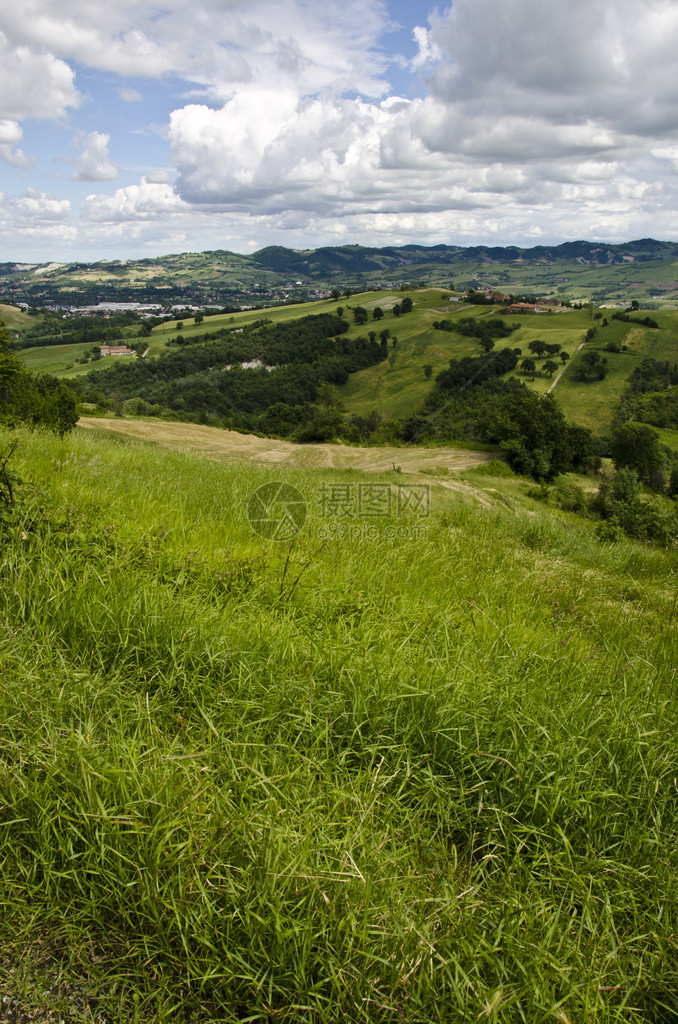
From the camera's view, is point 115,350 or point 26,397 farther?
point 115,350

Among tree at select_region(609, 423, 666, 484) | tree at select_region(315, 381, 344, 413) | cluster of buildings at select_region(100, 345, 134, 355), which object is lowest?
tree at select_region(609, 423, 666, 484)

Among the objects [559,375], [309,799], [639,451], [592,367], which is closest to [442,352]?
[559,375]

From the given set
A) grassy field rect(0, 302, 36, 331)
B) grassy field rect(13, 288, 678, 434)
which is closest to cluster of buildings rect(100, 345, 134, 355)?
grassy field rect(13, 288, 678, 434)

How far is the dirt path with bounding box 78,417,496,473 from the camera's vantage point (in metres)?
35.2

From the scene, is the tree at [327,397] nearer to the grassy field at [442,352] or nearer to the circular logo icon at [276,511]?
the grassy field at [442,352]

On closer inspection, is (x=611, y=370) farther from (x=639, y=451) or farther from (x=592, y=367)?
(x=639, y=451)

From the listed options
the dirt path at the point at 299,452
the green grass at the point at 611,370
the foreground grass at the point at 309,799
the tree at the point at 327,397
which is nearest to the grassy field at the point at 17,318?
the tree at the point at 327,397

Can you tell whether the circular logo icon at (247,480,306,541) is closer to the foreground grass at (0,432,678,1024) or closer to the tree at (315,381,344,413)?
the foreground grass at (0,432,678,1024)

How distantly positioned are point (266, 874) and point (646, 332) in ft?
433

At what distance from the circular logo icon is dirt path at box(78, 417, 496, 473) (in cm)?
2713

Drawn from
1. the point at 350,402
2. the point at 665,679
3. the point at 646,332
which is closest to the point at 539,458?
the point at 665,679

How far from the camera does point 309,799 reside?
2.04 meters

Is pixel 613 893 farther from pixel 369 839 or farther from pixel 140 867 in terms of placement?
pixel 140 867

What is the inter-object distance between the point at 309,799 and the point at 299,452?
1503 inches
